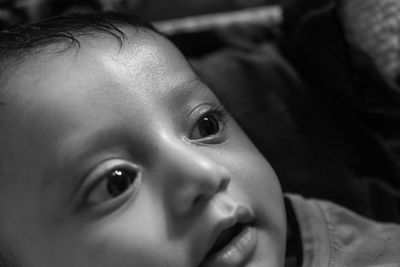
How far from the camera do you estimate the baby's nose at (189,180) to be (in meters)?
0.68

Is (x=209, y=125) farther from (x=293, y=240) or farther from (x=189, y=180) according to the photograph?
(x=293, y=240)

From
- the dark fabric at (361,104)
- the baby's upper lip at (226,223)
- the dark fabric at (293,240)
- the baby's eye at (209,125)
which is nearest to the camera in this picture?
the baby's upper lip at (226,223)

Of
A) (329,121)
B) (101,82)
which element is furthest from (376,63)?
(101,82)

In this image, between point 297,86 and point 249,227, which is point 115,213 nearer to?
Result: point 249,227

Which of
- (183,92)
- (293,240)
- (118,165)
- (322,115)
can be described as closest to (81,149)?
(118,165)

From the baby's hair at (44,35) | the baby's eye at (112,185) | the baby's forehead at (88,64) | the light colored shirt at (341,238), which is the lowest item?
the light colored shirt at (341,238)

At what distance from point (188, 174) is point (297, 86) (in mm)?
526

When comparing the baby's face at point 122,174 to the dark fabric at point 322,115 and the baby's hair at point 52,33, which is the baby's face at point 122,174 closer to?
the baby's hair at point 52,33

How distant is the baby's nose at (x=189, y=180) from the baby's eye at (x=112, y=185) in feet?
0.15

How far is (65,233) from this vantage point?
728mm

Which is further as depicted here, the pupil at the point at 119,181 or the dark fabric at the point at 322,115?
the dark fabric at the point at 322,115

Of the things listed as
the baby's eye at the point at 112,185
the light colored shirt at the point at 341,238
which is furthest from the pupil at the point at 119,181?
the light colored shirt at the point at 341,238

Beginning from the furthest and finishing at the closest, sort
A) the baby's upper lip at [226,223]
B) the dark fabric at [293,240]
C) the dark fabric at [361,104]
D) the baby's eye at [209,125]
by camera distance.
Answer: the dark fabric at [361,104] < the dark fabric at [293,240] < the baby's eye at [209,125] < the baby's upper lip at [226,223]

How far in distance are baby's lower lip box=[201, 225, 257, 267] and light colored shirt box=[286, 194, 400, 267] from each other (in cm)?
17
